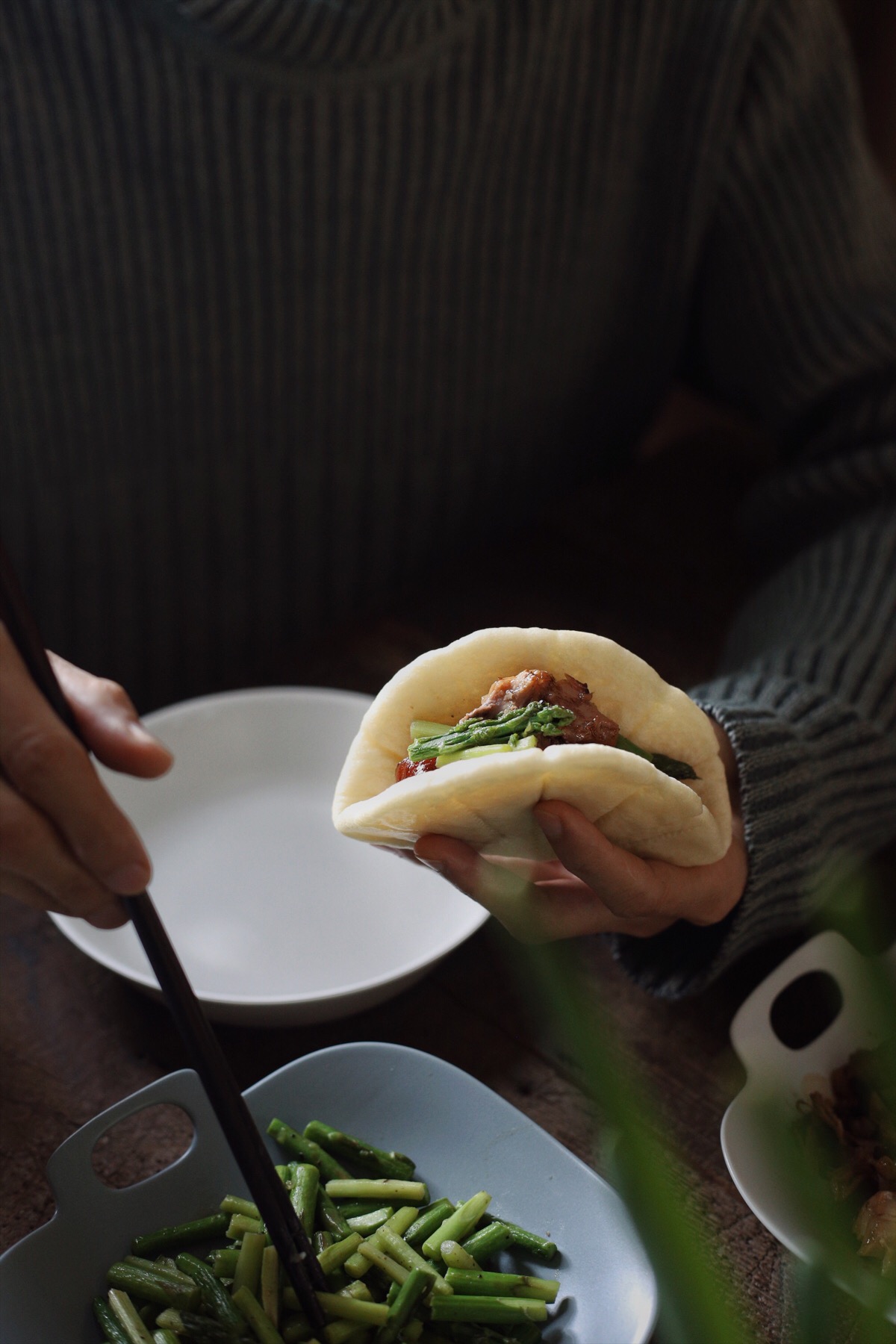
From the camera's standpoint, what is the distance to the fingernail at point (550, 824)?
76 centimetres

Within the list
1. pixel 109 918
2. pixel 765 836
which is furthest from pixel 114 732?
pixel 765 836

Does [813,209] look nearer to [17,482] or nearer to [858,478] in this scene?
Answer: [858,478]

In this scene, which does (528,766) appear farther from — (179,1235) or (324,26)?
(324,26)

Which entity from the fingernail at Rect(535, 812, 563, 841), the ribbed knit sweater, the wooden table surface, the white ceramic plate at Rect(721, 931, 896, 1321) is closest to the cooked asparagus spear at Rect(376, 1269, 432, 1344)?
the wooden table surface

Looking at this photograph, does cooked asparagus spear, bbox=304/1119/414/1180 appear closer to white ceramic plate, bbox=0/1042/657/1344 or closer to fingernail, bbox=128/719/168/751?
white ceramic plate, bbox=0/1042/657/1344

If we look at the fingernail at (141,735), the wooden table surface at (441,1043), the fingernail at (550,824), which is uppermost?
the fingernail at (141,735)

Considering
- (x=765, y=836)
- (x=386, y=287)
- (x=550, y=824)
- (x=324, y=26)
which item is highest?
(x=324, y=26)

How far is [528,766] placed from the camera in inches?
29.3

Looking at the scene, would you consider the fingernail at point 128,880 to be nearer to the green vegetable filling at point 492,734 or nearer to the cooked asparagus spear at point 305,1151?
the green vegetable filling at point 492,734

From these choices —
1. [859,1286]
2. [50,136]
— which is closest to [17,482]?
[50,136]

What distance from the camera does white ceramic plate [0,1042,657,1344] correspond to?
2.64ft

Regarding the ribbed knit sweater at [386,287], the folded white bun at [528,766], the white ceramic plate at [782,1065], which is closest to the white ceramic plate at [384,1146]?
the white ceramic plate at [782,1065]

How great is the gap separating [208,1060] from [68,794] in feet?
0.68

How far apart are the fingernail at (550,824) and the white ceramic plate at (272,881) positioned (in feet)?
1.11
